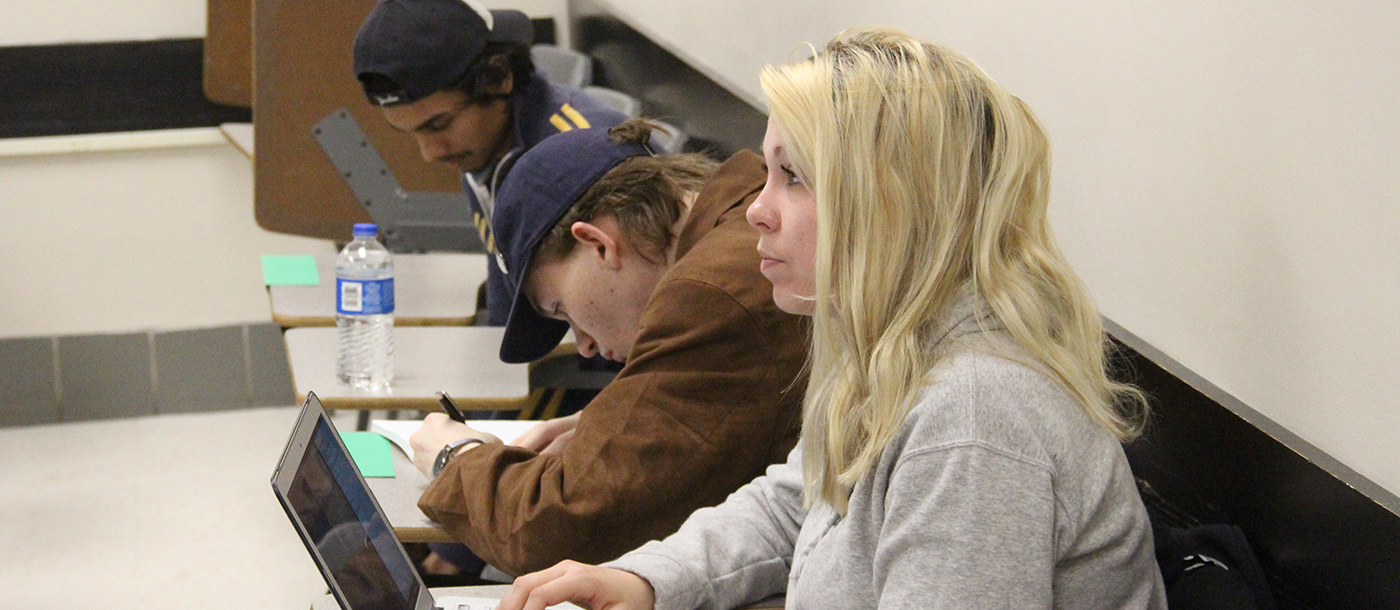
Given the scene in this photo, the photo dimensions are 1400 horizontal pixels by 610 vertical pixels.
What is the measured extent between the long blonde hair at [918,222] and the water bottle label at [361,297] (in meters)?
1.32

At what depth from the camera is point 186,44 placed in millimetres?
4305

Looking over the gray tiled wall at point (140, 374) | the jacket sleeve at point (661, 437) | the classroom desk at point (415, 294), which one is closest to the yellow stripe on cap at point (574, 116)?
the classroom desk at point (415, 294)

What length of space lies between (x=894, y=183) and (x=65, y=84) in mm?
4026

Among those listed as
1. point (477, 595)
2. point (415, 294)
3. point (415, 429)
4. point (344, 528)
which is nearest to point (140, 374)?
point (415, 294)

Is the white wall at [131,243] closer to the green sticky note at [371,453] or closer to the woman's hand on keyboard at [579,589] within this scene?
the green sticky note at [371,453]

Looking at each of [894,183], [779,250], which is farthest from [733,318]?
[894,183]

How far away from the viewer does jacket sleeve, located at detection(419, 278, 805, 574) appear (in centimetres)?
140

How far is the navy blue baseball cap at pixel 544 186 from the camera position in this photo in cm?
164

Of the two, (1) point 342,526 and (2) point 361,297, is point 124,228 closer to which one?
(2) point 361,297

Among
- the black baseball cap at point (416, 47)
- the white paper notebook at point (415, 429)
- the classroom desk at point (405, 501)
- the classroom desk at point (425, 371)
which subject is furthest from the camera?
the black baseball cap at point (416, 47)

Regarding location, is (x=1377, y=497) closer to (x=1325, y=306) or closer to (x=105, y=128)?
(x=1325, y=306)

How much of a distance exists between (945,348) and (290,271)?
212cm

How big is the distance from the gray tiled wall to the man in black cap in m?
2.08

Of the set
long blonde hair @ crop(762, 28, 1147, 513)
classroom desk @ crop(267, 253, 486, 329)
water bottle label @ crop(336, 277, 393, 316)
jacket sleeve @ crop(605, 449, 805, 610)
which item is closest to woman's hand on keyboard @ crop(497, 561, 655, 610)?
jacket sleeve @ crop(605, 449, 805, 610)
